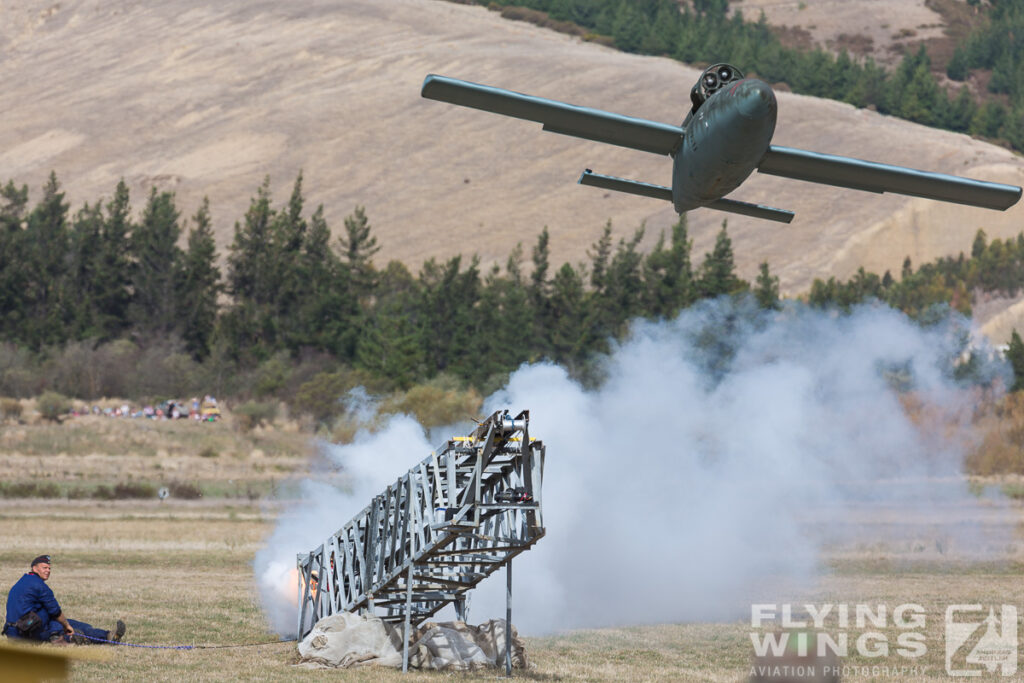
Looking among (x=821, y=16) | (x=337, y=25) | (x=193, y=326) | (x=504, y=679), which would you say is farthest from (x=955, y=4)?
(x=504, y=679)

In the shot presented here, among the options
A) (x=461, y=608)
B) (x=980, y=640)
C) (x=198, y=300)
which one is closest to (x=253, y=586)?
(x=461, y=608)

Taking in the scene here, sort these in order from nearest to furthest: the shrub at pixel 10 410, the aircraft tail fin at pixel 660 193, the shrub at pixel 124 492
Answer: the aircraft tail fin at pixel 660 193 → the shrub at pixel 124 492 → the shrub at pixel 10 410

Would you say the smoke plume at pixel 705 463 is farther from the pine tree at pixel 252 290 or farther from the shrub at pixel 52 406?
the pine tree at pixel 252 290

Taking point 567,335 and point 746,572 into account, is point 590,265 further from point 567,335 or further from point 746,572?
point 746,572

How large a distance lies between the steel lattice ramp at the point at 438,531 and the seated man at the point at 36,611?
358cm

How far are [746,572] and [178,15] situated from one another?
162 meters

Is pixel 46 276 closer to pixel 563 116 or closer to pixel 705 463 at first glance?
pixel 705 463

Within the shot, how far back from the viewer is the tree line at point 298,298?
6875 centimetres

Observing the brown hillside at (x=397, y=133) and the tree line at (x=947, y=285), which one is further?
the brown hillside at (x=397, y=133)

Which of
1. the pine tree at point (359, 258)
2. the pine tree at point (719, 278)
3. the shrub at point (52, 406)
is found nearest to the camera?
the shrub at point (52, 406)

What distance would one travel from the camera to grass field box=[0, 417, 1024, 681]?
688 inches

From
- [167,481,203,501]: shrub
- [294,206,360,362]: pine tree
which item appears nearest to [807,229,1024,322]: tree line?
[294,206,360,362]: pine tree

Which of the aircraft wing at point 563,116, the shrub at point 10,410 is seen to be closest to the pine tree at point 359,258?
the shrub at point 10,410

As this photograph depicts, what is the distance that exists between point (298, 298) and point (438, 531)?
69.5 metres
